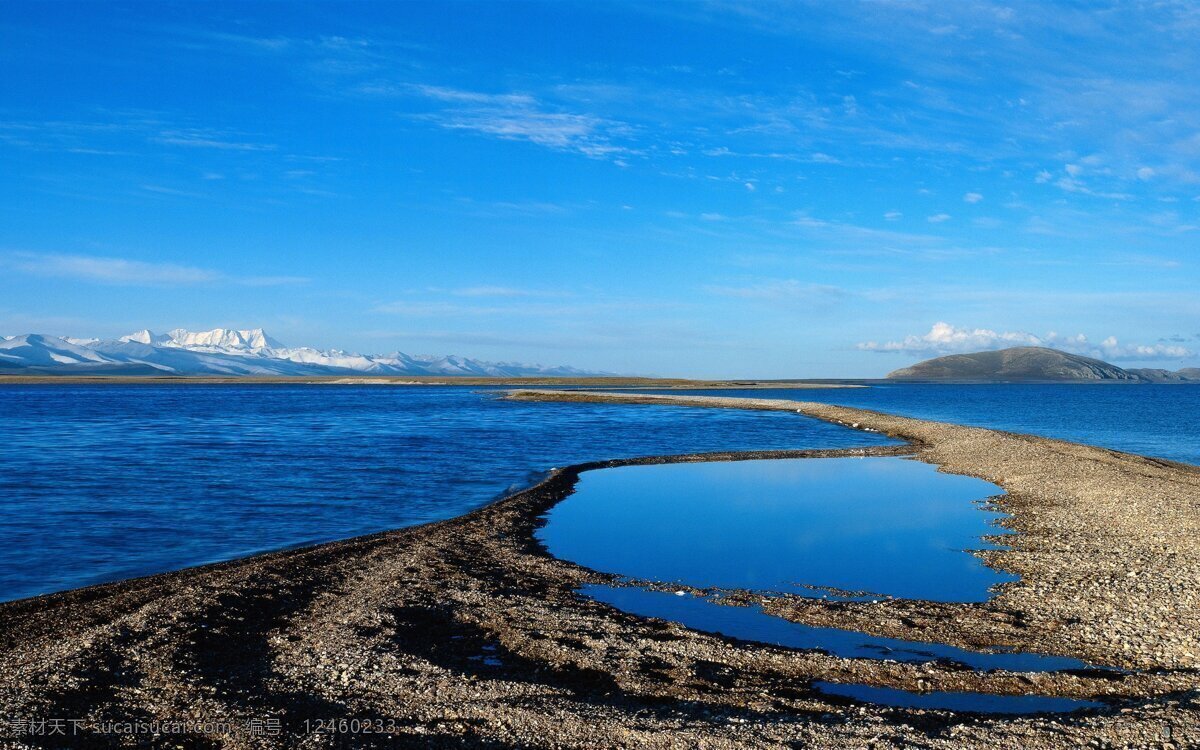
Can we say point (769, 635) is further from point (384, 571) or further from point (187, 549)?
point (187, 549)

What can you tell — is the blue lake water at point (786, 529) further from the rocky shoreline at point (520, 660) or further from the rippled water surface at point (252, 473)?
the rippled water surface at point (252, 473)

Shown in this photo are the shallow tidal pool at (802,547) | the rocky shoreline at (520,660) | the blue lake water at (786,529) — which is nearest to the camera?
the rocky shoreline at (520,660)

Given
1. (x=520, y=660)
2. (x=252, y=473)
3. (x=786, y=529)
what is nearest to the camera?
(x=520, y=660)

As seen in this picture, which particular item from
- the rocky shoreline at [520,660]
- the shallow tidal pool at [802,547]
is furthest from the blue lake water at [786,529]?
the rocky shoreline at [520,660]

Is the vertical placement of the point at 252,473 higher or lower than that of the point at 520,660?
lower

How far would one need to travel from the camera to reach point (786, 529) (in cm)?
2202

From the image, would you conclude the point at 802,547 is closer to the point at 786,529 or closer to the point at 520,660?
the point at 786,529

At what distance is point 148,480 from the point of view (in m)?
30.8

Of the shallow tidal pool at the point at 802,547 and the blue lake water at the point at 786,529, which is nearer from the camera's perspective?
the shallow tidal pool at the point at 802,547

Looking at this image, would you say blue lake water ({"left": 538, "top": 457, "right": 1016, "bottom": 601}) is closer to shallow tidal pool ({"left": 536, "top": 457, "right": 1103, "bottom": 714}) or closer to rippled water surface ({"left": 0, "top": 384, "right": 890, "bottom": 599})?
shallow tidal pool ({"left": 536, "top": 457, "right": 1103, "bottom": 714})

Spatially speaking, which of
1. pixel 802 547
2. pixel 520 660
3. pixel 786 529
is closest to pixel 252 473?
pixel 786 529

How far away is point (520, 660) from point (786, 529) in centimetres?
1268

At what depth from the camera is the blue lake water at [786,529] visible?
16.5m

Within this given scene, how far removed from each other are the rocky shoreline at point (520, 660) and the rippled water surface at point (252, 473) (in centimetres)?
399
